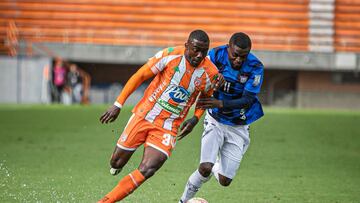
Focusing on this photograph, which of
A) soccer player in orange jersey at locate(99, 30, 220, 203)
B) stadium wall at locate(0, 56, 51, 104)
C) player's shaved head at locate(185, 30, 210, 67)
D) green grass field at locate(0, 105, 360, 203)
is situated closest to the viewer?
player's shaved head at locate(185, 30, 210, 67)

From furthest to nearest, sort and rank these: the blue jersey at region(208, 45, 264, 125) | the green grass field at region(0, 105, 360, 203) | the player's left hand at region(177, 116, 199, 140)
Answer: the green grass field at region(0, 105, 360, 203) < the blue jersey at region(208, 45, 264, 125) < the player's left hand at region(177, 116, 199, 140)

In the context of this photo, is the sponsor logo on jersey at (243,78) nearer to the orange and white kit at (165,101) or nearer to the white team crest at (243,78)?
the white team crest at (243,78)

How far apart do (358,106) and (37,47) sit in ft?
41.1

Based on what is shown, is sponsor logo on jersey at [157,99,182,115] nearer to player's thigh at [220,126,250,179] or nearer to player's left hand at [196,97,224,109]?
player's left hand at [196,97,224,109]

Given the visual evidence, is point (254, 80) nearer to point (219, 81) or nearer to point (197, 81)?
point (219, 81)

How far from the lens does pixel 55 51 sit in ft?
106

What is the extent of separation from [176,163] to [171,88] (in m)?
5.87

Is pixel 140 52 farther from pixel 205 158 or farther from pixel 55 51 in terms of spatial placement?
pixel 205 158

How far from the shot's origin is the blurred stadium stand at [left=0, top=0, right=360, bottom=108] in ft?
106

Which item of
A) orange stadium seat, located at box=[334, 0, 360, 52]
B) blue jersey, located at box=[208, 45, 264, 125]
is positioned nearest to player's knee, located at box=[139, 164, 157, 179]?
blue jersey, located at box=[208, 45, 264, 125]

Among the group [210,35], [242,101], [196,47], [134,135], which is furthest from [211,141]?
[210,35]

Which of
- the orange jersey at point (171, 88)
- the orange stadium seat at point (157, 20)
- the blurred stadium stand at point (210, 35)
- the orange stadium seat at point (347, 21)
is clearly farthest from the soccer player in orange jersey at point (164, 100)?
the orange stadium seat at point (347, 21)

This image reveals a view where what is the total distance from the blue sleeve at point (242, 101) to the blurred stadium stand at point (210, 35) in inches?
891

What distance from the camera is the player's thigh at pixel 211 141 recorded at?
9.34m
